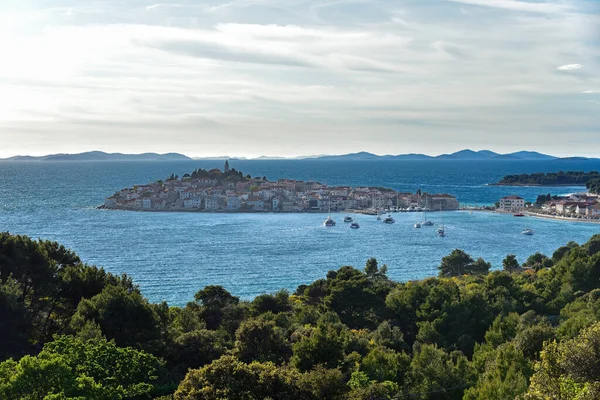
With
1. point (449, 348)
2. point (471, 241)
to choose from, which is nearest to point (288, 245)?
point (471, 241)

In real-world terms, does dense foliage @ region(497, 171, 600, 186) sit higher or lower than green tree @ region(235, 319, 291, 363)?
higher

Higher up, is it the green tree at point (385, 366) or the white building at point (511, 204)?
the white building at point (511, 204)

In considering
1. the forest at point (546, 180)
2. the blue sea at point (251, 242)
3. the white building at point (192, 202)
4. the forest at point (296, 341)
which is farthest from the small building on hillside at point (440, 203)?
the forest at point (296, 341)

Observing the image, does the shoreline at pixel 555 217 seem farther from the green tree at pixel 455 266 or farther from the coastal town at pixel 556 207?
the green tree at pixel 455 266

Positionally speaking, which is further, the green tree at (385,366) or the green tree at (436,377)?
the green tree at (385,366)

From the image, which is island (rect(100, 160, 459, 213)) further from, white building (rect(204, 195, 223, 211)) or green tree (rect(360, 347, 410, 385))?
green tree (rect(360, 347, 410, 385))

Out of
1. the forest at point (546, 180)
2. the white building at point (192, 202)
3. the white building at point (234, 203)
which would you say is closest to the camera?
the white building at point (234, 203)

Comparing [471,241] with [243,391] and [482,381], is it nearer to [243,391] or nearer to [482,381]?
[482,381]

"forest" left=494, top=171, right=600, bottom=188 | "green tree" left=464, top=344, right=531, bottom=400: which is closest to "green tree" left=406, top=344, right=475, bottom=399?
"green tree" left=464, top=344, right=531, bottom=400

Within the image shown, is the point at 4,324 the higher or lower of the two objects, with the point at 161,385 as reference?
higher
